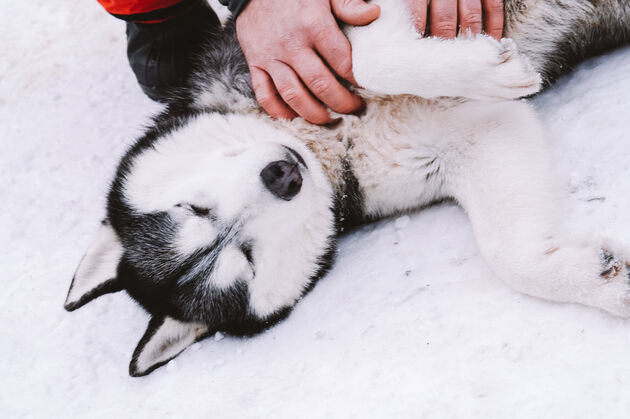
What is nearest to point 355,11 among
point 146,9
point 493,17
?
point 493,17

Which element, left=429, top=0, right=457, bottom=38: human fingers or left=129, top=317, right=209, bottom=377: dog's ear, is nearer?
left=429, top=0, right=457, bottom=38: human fingers

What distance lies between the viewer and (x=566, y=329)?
1.43 meters

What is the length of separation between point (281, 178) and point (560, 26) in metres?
1.26

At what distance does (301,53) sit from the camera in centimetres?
197

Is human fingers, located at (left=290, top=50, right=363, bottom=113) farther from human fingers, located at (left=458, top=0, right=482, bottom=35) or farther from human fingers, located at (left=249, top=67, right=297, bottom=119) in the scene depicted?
human fingers, located at (left=458, top=0, right=482, bottom=35)

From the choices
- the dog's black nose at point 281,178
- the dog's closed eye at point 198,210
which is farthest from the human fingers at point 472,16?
the dog's closed eye at point 198,210

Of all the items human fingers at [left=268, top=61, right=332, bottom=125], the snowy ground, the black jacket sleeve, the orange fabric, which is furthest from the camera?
the orange fabric

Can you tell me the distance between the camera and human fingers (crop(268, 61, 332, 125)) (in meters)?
1.97

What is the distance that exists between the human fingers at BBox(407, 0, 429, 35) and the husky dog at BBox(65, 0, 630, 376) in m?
0.04

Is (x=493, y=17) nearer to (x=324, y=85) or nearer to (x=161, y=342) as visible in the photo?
(x=324, y=85)

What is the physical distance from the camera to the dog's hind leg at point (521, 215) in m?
1.48

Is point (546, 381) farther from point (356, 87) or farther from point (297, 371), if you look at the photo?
point (356, 87)

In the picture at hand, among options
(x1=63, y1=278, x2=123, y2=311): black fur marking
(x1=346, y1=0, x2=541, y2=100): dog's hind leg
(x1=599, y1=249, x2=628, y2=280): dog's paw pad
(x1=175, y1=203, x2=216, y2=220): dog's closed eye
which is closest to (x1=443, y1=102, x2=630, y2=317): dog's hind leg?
(x1=599, y1=249, x2=628, y2=280): dog's paw pad

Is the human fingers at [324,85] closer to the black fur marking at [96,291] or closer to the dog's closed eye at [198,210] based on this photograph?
the dog's closed eye at [198,210]
